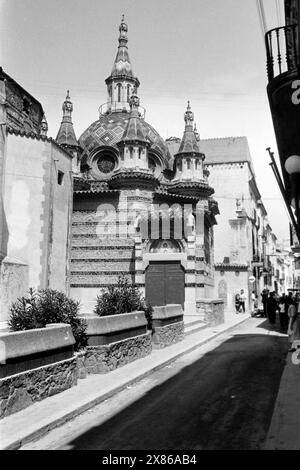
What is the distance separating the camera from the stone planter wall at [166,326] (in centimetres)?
1359

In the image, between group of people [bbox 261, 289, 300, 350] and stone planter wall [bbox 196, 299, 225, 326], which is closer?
group of people [bbox 261, 289, 300, 350]

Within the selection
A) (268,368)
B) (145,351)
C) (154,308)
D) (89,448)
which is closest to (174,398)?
(89,448)

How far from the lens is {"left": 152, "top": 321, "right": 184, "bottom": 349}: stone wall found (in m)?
13.6

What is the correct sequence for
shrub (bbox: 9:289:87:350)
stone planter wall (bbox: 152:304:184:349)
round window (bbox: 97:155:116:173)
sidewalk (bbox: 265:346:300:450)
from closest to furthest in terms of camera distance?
sidewalk (bbox: 265:346:300:450) < shrub (bbox: 9:289:87:350) < stone planter wall (bbox: 152:304:184:349) < round window (bbox: 97:155:116:173)

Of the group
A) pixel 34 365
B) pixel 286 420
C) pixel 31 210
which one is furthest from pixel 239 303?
pixel 286 420

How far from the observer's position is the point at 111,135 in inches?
1276

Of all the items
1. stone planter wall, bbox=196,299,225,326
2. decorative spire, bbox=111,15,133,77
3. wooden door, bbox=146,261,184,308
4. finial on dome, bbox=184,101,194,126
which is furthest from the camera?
decorative spire, bbox=111,15,133,77

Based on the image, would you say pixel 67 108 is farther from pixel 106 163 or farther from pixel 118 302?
pixel 118 302

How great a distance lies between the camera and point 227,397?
293 inches

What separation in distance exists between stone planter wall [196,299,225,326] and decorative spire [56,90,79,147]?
15896 millimetres

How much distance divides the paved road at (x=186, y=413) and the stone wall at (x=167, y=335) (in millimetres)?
2489

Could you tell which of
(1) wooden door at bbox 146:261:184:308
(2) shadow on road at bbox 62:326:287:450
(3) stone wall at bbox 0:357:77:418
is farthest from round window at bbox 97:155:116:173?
(3) stone wall at bbox 0:357:77:418

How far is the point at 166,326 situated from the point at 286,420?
29.1 ft

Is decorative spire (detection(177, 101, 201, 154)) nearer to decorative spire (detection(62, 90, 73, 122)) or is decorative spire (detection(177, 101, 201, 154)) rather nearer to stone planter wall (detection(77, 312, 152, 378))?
decorative spire (detection(62, 90, 73, 122))
